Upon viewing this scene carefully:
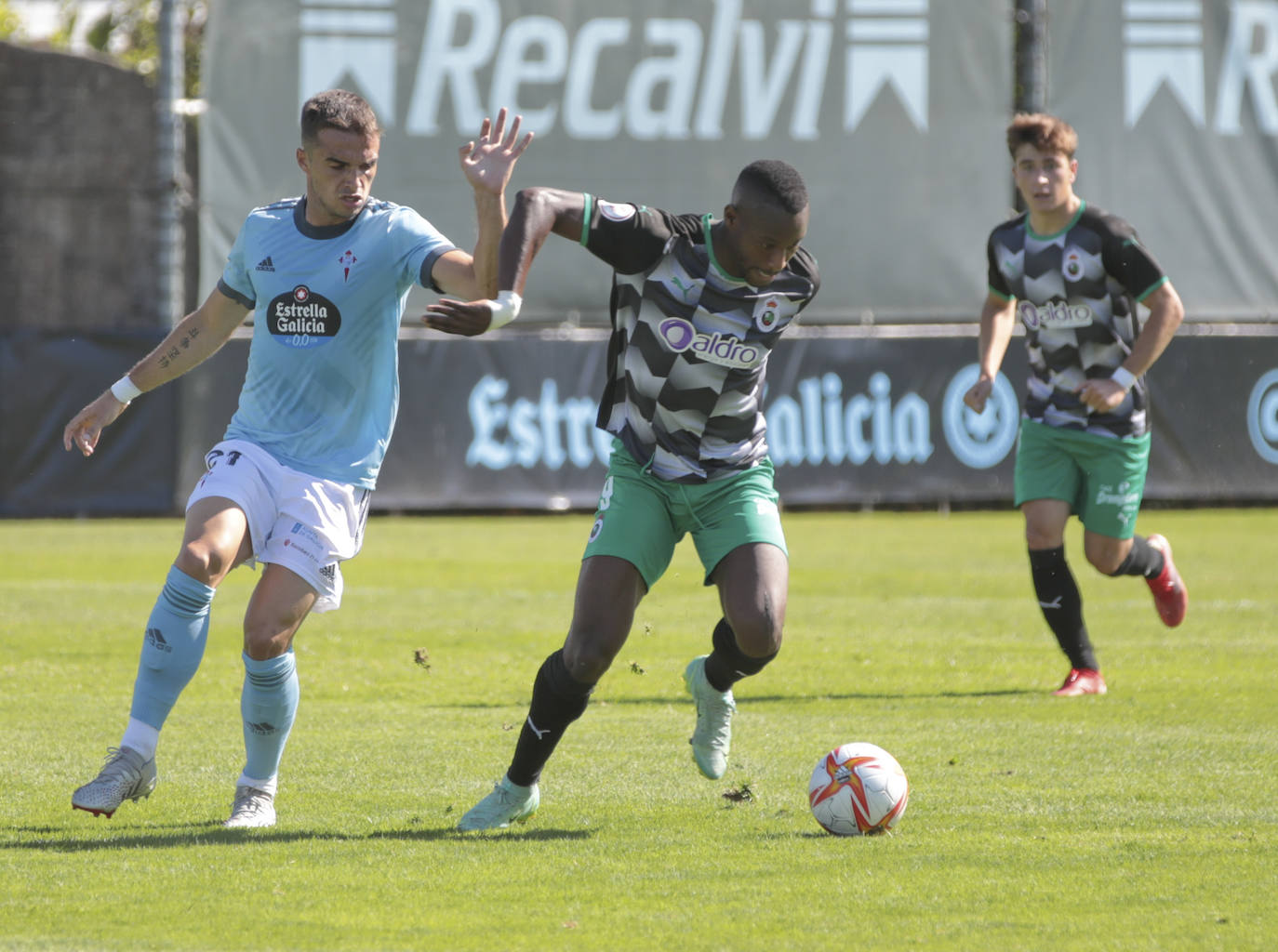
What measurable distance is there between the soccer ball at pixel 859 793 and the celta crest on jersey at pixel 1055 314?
→ 3.44m

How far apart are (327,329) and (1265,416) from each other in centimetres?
1523

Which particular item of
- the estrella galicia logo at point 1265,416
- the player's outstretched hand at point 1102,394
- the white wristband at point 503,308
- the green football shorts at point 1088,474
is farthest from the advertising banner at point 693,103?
the white wristband at point 503,308

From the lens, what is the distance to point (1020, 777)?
6.13 meters

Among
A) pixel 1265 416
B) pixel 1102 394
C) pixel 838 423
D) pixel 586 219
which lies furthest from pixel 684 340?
pixel 1265 416

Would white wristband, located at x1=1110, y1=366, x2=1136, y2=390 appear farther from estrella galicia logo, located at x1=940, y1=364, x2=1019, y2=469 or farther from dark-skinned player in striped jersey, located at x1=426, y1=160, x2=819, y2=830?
estrella galicia logo, located at x1=940, y1=364, x2=1019, y2=469

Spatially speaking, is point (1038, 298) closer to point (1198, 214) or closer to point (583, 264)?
point (583, 264)

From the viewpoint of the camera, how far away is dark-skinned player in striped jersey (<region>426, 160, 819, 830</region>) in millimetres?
5234

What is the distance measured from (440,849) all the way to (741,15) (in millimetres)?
15935

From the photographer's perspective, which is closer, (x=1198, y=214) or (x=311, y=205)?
(x=311, y=205)

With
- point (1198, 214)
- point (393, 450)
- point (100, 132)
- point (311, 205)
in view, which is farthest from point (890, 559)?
point (100, 132)

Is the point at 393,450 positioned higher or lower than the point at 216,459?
lower

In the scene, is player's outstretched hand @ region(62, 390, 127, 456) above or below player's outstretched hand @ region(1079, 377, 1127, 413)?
below

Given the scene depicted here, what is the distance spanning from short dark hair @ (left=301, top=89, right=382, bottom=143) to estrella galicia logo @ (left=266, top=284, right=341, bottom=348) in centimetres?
48

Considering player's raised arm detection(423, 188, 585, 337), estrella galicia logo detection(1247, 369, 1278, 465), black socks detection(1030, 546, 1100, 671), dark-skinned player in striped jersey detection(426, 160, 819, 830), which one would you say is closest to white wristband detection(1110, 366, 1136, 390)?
black socks detection(1030, 546, 1100, 671)
